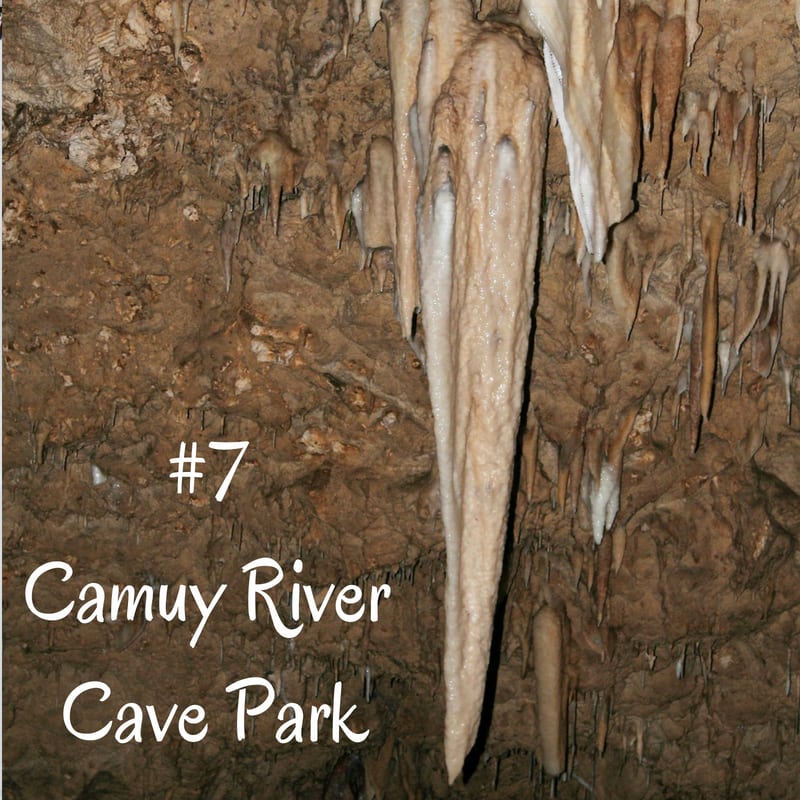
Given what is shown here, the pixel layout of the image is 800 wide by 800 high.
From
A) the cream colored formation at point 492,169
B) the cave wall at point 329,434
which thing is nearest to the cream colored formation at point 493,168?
the cream colored formation at point 492,169

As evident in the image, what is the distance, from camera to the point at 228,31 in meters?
3.74

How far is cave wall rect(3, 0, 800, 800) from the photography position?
3885 mm

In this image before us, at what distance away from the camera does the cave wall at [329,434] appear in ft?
12.7

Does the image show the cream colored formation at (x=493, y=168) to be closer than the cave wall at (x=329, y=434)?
Yes

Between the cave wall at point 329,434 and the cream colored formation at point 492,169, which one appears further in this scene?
the cave wall at point 329,434

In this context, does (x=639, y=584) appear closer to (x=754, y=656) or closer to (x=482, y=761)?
(x=754, y=656)

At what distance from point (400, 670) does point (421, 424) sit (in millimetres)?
1836

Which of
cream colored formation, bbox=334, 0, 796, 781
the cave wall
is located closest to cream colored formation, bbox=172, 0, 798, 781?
cream colored formation, bbox=334, 0, 796, 781

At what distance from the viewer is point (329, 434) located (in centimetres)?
510

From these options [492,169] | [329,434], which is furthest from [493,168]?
[329,434]

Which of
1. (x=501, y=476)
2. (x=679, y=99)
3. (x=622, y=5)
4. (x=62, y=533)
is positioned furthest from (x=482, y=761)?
(x=622, y=5)

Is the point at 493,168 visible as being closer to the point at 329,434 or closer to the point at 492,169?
the point at 492,169

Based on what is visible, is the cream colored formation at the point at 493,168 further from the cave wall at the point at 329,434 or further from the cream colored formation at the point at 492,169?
the cave wall at the point at 329,434

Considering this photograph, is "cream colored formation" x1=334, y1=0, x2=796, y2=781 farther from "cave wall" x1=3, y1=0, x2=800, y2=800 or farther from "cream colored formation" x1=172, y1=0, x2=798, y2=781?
"cave wall" x1=3, y1=0, x2=800, y2=800
